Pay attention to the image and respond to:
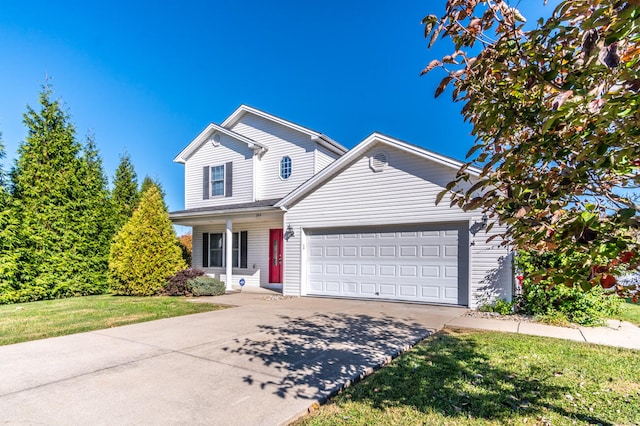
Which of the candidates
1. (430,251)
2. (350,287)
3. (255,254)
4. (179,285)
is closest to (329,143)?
(255,254)

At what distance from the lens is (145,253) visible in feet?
40.6

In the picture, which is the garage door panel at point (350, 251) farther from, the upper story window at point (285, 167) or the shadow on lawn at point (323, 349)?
the upper story window at point (285, 167)

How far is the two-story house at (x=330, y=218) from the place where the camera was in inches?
382

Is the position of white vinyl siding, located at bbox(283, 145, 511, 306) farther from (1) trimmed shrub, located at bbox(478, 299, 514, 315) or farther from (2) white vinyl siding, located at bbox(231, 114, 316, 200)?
(2) white vinyl siding, located at bbox(231, 114, 316, 200)

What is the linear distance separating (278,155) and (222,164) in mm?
2804

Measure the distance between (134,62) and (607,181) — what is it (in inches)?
786

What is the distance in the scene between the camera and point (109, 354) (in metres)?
5.16

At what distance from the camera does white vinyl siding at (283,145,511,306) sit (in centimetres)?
921

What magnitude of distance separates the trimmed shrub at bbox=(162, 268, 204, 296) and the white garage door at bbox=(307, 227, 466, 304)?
4.29 m

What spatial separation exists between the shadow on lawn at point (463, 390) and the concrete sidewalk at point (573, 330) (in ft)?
7.69

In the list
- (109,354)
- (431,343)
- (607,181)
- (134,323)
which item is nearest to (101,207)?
(134,323)

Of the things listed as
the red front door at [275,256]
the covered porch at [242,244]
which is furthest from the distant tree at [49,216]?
the red front door at [275,256]

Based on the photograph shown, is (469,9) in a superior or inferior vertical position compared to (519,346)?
superior

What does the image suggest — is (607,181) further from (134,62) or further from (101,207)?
(134,62)
